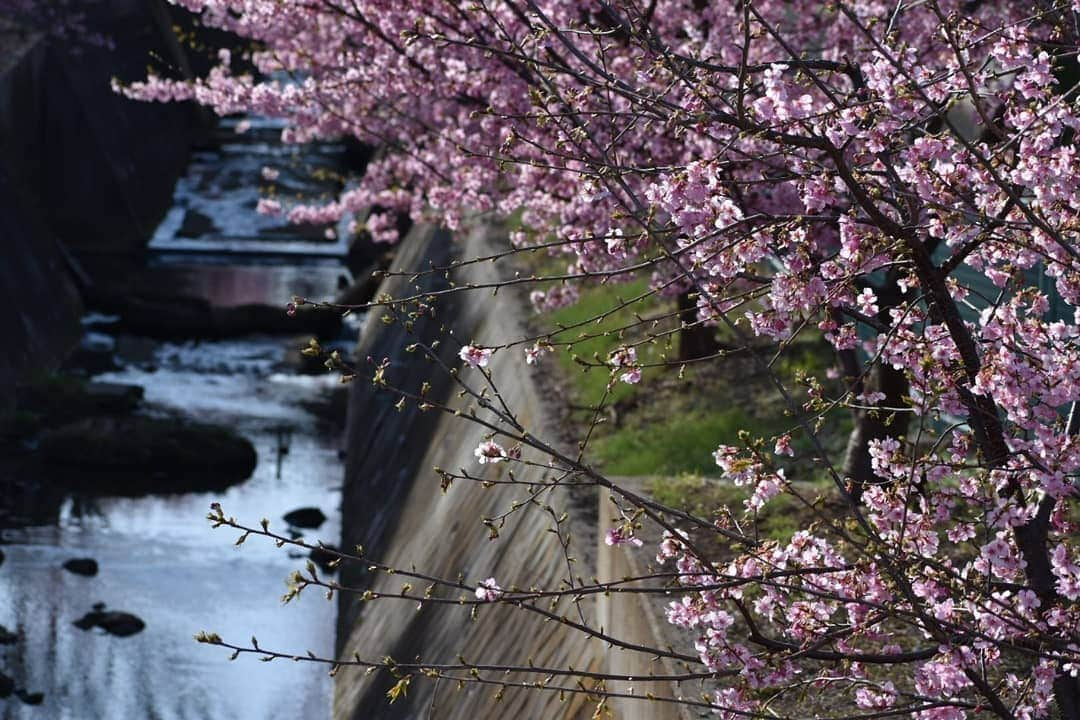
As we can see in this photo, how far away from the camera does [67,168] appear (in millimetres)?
37594

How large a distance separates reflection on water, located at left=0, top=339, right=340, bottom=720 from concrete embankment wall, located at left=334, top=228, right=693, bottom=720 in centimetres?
75

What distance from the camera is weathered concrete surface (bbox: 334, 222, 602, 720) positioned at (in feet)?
29.9

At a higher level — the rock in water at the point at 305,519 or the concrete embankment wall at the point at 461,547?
the rock in water at the point at 305,519

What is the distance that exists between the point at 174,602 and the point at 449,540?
5788 mm

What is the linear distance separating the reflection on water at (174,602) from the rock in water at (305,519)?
18cm

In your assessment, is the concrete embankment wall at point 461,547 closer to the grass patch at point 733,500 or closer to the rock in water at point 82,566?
the grass patch at point 733,500

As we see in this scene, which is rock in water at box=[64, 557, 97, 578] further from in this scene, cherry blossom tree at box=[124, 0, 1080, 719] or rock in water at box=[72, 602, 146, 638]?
cherry blossom tree at box=[124, 0, 1080, 719]

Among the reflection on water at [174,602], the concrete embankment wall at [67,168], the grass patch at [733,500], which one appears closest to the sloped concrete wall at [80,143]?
the concrete embankment wall at [67,168]

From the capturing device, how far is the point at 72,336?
28.2 metres

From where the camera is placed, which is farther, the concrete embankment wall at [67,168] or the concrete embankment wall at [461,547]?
the concrete embankment wall at [67,168]

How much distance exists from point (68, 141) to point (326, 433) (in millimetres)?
17269

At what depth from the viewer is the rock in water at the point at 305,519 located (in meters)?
19.3

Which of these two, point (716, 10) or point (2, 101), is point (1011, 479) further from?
point (2, 101)

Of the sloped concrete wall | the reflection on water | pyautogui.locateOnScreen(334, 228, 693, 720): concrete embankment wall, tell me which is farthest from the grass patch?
the sloped concrete wall
